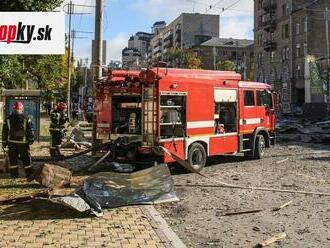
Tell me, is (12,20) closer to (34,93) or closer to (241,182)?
(241,182)

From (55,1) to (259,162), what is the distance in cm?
778

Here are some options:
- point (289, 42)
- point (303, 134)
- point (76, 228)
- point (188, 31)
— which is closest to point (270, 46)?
point (289, 42)

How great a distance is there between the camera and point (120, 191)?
10.7m

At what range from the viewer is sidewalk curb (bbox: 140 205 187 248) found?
791 cm

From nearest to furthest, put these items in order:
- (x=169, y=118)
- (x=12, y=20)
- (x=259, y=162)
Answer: (x=12, y=20)
(x=169, y=118)
(x=259, y=162)

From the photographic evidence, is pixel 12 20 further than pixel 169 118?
No

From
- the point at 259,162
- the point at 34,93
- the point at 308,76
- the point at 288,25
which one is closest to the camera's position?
the point at 259,162

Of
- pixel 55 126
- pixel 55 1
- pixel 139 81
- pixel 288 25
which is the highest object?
pixel 288 25

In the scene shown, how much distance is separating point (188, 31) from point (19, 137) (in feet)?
447

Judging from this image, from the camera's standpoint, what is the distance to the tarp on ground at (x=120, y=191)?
9.65 meters

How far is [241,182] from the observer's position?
13.8 metres

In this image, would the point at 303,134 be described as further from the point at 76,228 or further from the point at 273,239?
the point at 76,228

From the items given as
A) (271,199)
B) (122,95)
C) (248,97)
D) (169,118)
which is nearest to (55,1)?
(122,95)

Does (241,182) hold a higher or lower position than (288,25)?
lower
